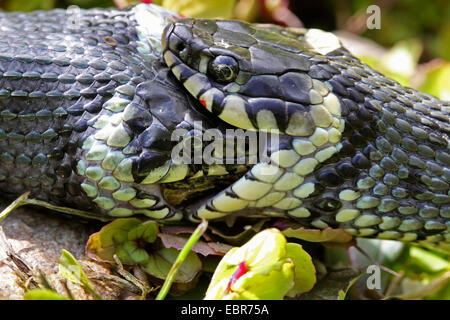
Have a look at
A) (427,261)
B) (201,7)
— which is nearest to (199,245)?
(427,261)

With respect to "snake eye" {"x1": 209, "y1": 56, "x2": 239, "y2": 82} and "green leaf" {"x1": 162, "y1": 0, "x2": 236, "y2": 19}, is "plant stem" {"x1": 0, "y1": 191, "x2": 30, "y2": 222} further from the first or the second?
"green leaf" {"x1": 162, "y1": 0, "x2": 236, "y2": 19}

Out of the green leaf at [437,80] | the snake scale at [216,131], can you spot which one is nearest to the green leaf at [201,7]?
the snake scale at [216,131]

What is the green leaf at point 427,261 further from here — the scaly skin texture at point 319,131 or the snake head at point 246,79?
the snake head at point 246,79

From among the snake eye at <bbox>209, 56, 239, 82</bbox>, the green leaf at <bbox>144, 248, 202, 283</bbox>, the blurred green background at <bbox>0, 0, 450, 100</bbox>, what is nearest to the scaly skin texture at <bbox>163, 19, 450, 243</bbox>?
the snake eye at <bbox>209, 56, 239, 82</bbox>
